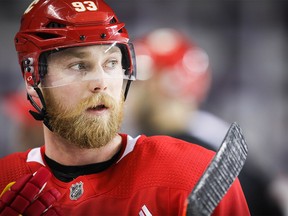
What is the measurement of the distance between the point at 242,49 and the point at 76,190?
3.91m

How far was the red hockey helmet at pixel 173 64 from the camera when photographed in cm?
362

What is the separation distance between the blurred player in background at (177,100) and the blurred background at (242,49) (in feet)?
4.90

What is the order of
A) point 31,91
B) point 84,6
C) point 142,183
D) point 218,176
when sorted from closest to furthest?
point 218,176, point 142,183, point 84,6, point 31,91

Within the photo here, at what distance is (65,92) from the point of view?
91.7 inches

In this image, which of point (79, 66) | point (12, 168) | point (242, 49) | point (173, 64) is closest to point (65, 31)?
point (79, 66)

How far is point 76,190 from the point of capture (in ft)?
7.64

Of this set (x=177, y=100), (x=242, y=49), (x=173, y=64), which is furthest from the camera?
(x=242, y=49)

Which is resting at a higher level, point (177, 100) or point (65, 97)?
point (65, 97)

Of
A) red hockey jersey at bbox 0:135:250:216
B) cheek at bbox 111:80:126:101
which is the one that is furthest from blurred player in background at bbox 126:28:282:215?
cheek at bbox 111:80:126:101

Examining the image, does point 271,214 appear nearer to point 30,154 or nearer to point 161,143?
point 161,143

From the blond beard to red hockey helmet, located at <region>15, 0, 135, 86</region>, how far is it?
165 millimetres

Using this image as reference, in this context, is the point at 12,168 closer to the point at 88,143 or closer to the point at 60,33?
the point at 88,143

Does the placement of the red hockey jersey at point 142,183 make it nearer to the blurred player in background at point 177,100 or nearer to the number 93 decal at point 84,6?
the number 93 decal at point 84,6

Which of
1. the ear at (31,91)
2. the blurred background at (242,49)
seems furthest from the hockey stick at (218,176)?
the blurred background at (242,49)
